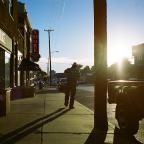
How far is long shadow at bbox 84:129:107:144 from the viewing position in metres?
9.81

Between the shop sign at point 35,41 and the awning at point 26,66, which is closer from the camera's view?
the awning at point 26,66

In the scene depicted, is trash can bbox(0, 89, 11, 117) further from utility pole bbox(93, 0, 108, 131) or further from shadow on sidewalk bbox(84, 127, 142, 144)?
shadow on sidewalk bbox(84, 127, 142, 144)

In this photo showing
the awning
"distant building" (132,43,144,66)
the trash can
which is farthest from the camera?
"distant building" (132,43,144,66)

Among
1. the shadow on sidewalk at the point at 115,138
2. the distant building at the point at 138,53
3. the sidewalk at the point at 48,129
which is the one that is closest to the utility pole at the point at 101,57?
the sidewalk at the point at 48,129

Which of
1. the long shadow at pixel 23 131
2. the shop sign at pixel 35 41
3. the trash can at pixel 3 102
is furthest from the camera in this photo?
the shop sign at pixel 35 41

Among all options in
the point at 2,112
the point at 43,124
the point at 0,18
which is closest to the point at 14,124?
the point at 43,124

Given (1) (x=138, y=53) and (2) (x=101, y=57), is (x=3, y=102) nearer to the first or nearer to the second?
(2) (x=101, y=57)

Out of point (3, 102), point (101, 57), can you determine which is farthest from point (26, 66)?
point (101, 57)

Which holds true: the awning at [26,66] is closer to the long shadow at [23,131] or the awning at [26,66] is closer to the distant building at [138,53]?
the long shadow at [23,131]

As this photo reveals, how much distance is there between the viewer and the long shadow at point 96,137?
9.81m

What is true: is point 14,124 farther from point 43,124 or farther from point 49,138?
point 49,138

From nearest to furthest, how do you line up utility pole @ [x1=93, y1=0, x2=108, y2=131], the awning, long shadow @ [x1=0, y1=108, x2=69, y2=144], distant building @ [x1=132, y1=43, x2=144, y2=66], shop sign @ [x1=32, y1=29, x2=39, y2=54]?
long shadow @ [x1=0, y1=108, x2=69, y2=144] < utility pole @ [x1=93, y1=0, x2=108, y2=131] < the awning < shop sign @ [x1=32, y1=29, x2=39, y2=54] < distant building @ [x1=132, y1=43, x2=144, y2=66]

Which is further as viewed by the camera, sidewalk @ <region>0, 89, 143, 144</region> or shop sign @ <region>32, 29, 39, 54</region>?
shop sign @ <region>32, 29, 39, 54</region>

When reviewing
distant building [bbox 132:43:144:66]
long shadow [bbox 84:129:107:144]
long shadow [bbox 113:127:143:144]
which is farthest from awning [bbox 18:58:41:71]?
distant building [bbox 132:43:144:66]
